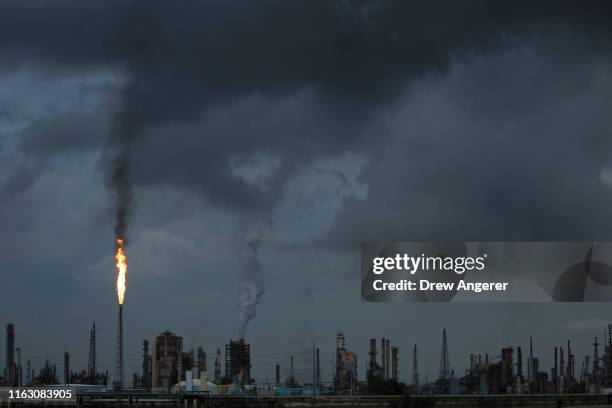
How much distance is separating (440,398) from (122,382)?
1774 inches

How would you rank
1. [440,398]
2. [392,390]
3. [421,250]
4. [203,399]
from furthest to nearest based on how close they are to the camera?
1. [392,390]
2. [440,398]
3. [203,399]
4. [421,250]

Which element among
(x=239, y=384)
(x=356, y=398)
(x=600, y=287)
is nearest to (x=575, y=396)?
(x=356, y=398)

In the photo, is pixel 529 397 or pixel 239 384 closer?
pixel 529 397

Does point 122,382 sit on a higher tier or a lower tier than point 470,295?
lower

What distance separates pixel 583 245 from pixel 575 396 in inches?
1489

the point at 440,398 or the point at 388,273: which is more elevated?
the point at 388,273

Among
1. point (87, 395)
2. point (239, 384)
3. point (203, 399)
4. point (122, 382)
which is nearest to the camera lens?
point (203, 399)

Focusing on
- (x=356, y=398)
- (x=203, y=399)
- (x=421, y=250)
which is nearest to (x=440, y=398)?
(x=356, y=398)

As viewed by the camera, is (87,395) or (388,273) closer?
(388,273)

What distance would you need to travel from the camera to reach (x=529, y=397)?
11288cm

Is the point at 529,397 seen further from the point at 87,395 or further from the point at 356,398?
the point at 87,395

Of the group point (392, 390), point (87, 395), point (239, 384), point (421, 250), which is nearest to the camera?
point (421, 250)

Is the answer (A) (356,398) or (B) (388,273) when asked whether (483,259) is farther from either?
(A) (356,398)

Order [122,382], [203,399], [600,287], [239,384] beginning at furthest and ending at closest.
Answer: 1. [239,384]
2. [122,382]
3. [203,399]
4. [600,287]
